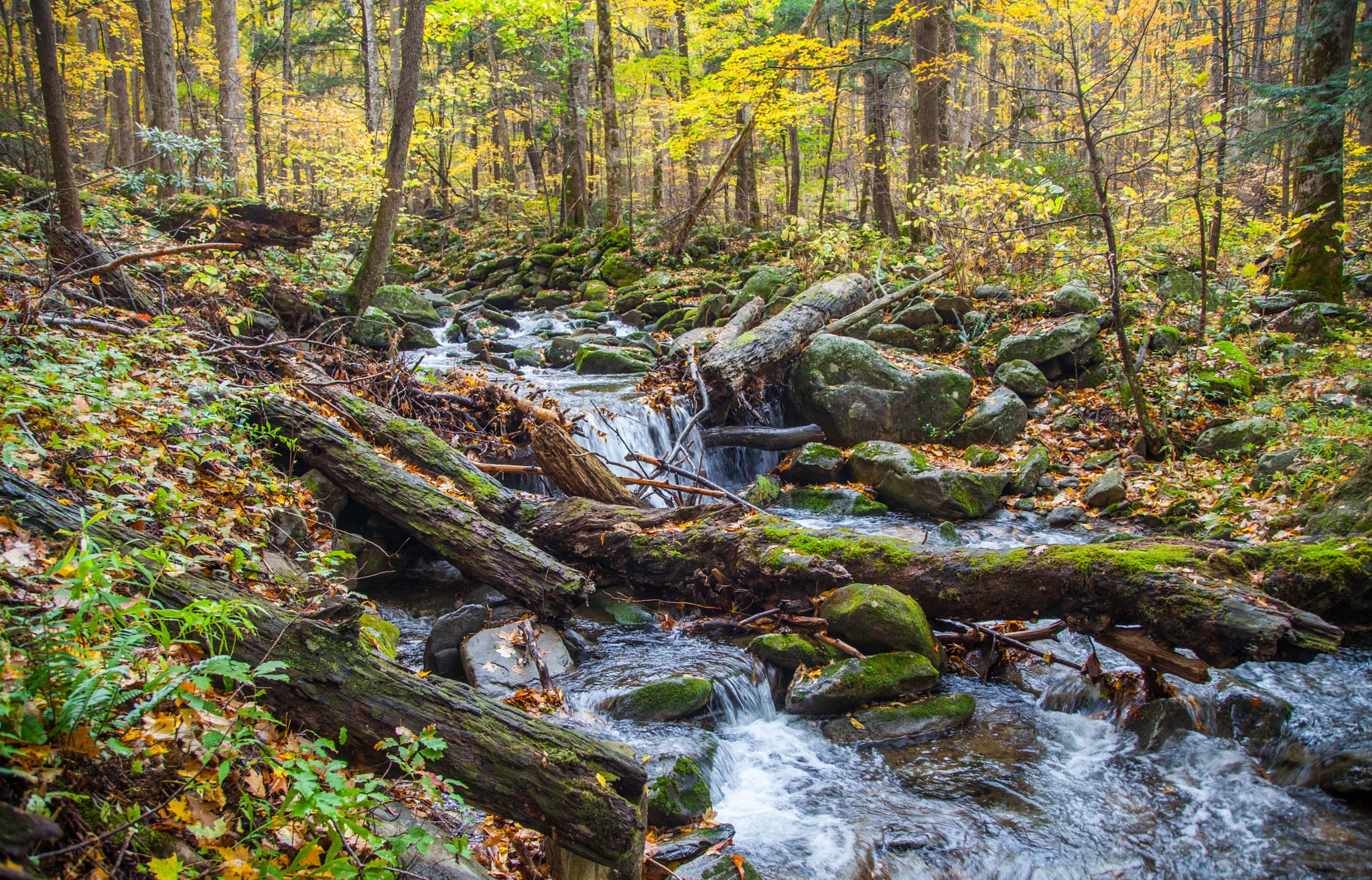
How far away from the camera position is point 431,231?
86.9 ft

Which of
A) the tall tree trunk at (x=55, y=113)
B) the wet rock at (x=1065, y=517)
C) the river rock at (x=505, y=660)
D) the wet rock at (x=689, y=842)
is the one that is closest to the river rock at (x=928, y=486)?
the wet rock at (x=1065, y=517)

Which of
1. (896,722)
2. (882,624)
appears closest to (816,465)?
(882,624)

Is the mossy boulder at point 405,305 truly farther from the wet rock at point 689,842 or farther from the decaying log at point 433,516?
the wet rock at point 689,842

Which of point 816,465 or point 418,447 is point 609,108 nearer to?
point 816,465

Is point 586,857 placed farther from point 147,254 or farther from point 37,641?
point 147,254

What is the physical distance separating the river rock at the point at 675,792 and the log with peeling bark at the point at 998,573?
1938 mm

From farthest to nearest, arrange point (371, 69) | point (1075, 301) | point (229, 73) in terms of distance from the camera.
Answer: point (371, 69), point (229, 73), point (1075, 301)

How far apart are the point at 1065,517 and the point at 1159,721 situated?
3455mm

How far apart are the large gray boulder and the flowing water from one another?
470 centimetres

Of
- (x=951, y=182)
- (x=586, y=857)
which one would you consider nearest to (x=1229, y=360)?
(x=951, y=182)

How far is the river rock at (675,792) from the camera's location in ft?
12.0

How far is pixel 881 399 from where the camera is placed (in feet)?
33.2

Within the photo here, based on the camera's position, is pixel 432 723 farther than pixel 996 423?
No

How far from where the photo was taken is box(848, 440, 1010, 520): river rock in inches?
327
